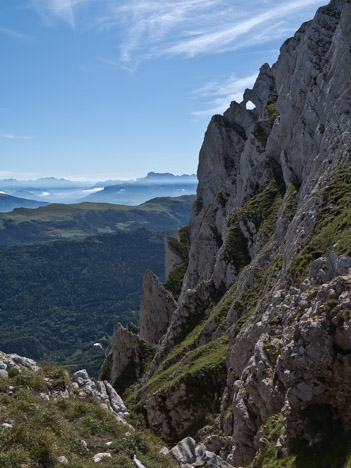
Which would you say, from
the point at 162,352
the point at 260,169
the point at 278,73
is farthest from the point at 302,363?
the point at 278,73

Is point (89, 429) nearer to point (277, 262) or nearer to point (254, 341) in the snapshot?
point (254, 341)

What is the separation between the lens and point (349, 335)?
18312 mm

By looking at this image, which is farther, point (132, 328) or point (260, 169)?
point (132, 328)

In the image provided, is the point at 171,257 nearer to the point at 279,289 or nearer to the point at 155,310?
the point at 155,310

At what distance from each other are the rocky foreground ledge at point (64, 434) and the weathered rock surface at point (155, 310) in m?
68.8

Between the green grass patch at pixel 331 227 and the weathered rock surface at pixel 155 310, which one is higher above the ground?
the green grass patch at pixel 331 227

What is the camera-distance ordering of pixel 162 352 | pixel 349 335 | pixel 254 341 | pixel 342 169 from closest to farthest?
pixel 349 335 → pixel 254 341 → pixel 342 169 → pixel 162 352

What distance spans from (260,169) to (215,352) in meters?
46.7

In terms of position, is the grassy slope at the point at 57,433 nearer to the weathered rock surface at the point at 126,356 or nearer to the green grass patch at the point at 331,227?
the green grass patch at the point at 331,227

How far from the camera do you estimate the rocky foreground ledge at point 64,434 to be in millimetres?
14172

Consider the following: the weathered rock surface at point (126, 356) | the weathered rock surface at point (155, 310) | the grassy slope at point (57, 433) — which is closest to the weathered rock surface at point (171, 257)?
the weathered rock surface at point (155, 310)

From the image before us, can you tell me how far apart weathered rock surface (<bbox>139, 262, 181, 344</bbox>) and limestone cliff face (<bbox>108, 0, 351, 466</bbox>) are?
762 cm

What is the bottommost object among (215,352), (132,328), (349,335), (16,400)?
(132,328)

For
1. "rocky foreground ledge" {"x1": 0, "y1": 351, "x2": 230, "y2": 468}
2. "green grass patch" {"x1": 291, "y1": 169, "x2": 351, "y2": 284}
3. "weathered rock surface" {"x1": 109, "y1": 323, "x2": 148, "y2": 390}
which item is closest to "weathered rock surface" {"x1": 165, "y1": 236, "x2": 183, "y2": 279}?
"weathered rock surface" {"x1": 109, "y1": 323, "x2": 148, "y2": 390}
